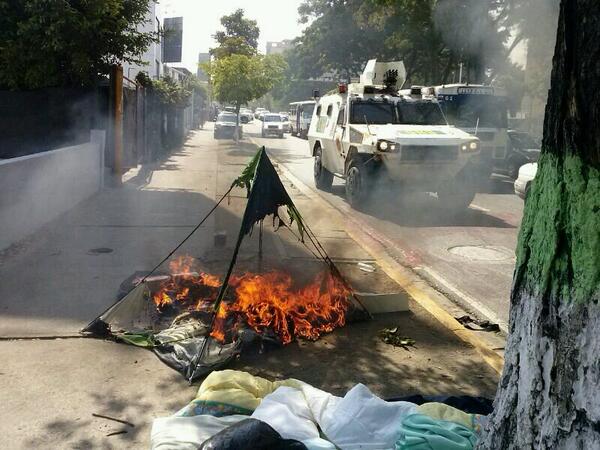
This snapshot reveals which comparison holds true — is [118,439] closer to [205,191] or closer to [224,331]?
[224,331]

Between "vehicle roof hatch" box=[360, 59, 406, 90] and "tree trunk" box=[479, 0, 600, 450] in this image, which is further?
"vehicle roof hatch" box=[360, 59, 406, 90]

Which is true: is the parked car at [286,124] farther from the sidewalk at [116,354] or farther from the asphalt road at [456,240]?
the sidewalk at [116,354]

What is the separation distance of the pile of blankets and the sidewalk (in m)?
0.37

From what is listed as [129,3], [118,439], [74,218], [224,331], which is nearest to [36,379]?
[118,439]

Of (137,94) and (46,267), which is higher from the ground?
(137,94)

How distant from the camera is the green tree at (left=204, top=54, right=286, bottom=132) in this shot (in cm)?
2959

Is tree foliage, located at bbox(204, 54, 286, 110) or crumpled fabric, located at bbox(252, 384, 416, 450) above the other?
tree foliage, located at bbox(204, 54, 286, 110)

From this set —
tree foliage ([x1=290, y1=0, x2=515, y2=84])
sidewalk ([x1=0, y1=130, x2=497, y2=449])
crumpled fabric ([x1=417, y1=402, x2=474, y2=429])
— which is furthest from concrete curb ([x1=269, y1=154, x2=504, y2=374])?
tree foliage ([x1=290, y1=0, x2=515, y2=84])

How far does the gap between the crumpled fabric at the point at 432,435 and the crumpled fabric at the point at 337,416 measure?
0.12 meters

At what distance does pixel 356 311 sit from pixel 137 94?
45.9 feet

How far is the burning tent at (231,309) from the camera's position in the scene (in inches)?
192

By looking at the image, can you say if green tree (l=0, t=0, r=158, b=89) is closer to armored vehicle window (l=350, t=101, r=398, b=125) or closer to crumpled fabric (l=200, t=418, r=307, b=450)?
armored vehicle window (l=350, t=101, r=398, b=125)

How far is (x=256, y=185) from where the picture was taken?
5320 millimetres

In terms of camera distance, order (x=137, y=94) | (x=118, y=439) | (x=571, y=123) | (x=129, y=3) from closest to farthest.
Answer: (x=571, y=123), (x=118, y=439), (x=129, y=3), (x=137, y=94)
